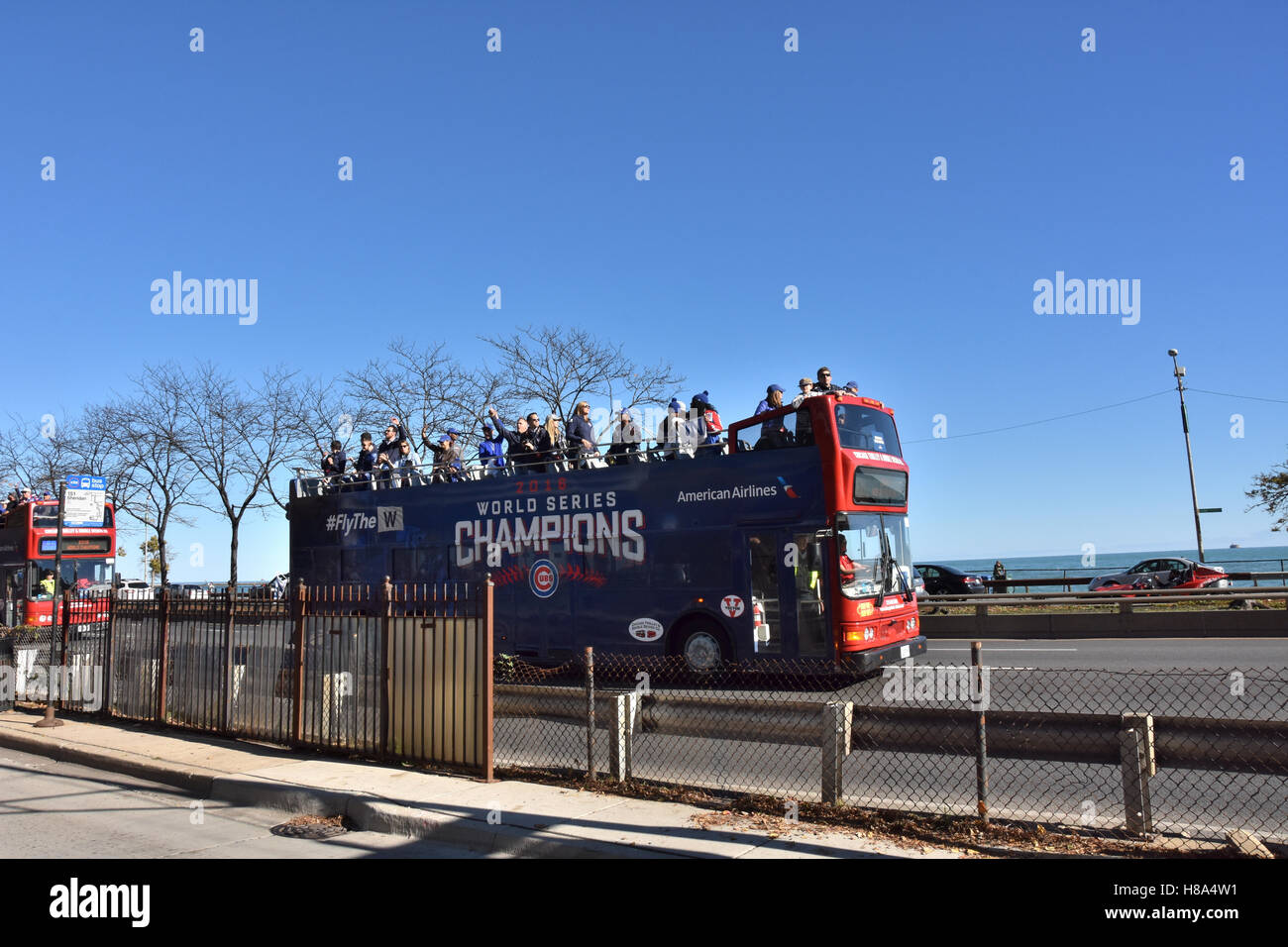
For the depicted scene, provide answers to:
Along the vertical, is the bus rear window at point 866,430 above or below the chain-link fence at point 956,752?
above

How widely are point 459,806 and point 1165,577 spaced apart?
29829 millimetres

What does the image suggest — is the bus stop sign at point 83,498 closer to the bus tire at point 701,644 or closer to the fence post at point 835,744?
the bus tire at point 701,644

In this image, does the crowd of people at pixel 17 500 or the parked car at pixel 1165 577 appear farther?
the parked car at pixel 1165 577

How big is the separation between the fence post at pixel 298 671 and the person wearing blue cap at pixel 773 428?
6625 mm

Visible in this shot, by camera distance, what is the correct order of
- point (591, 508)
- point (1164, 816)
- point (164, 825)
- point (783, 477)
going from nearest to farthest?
point (1164, 816)
point (164, 825)
point (783, 477)
point (591, 508)

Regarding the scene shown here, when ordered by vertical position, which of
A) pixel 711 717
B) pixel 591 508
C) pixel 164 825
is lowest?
pixel 164 825

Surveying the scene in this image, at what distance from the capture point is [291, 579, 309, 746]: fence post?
9164 millimetres

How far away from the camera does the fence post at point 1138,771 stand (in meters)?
5.35

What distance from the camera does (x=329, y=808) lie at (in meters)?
7.01

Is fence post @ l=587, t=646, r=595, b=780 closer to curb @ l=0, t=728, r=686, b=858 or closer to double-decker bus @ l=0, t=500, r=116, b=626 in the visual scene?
curb @ l=0, t=728, r=686, b=858

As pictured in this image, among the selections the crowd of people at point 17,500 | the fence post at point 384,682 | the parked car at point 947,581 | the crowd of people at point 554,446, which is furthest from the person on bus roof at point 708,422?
the crowd of people at point 17,500
